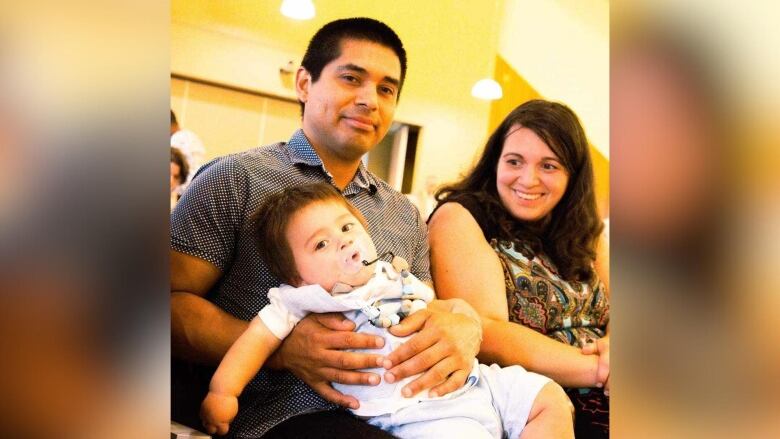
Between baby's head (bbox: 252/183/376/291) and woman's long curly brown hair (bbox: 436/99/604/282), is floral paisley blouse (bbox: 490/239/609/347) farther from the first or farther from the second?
baby's head (bbox: 252/183/376/291)

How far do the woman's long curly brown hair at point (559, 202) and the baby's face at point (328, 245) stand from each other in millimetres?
140

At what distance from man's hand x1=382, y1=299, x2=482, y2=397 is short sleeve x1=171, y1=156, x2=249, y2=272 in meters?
0.17

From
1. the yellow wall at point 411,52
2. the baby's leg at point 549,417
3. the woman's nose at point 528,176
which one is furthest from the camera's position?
the woman's nose at point 528,176

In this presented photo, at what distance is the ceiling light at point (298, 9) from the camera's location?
0.52m

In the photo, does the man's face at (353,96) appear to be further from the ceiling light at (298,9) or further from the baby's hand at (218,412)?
the baby's hand at (218,412)

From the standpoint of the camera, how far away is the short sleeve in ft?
1.93

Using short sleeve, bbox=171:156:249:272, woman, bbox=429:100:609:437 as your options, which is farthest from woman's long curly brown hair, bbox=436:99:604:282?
short sleeve, bbox=171:156:249:272

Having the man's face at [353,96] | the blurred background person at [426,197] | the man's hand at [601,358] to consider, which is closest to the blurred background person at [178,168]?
the man's face at [353,96]

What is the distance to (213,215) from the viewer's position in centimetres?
60
